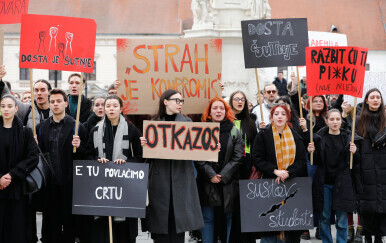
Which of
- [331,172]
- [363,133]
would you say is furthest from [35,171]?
[363,133]

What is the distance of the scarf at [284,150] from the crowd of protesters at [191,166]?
1 cm

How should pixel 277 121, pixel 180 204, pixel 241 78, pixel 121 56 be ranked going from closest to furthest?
pixel 180 204
pixel 277 121
pixel 121 56
pixel 241 78

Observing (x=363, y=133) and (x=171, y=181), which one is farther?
(x=363, y=133)

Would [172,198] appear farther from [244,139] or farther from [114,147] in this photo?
[244,139]

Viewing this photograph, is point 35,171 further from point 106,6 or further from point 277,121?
point 106,6

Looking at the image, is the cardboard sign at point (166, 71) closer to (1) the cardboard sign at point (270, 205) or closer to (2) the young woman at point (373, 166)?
(1) the cardboard sign at point (270, 205)

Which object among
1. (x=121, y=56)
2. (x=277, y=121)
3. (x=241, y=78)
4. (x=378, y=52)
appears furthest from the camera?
(x=378, y=52)

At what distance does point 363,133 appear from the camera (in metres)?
7.72

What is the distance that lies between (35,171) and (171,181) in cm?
146

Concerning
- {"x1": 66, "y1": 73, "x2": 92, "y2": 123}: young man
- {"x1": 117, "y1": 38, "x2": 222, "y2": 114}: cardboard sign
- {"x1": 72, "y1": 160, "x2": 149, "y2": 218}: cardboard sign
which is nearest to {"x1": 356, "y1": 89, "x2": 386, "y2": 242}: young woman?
{"x1": 117, "y1": 38, "x2": 222, "y2": 114}: cardboard sign

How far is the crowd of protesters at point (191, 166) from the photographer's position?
650 centimetres

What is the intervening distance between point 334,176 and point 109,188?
9.23ft

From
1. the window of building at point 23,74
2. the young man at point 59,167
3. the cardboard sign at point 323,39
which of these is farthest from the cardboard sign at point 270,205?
the window of building at point 23,74

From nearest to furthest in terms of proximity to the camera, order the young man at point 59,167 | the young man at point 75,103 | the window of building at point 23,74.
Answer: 1. the young man at point 59,167
2. the young man at point 75,103
3. the window of building at point 23,74
